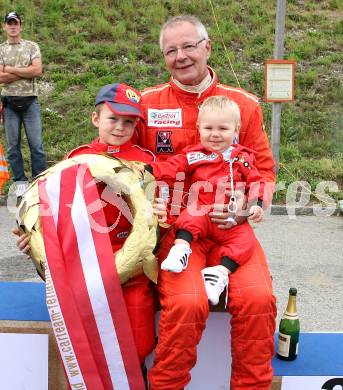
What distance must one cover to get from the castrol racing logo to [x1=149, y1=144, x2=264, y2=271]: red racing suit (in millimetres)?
243

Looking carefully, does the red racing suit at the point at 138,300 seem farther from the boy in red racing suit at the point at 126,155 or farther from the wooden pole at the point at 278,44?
the wooden pole at the point at 278,44

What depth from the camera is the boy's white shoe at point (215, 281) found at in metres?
2.58

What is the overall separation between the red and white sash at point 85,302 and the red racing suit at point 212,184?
1.56ft

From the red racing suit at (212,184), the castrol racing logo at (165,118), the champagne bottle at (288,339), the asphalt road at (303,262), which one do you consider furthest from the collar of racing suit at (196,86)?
the asphalt road at (303,262)

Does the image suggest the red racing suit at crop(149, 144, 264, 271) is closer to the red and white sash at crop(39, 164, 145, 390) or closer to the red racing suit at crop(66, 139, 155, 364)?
the red racing suit at crop(66, 139, 155, 364)

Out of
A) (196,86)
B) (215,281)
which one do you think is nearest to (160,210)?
(215,281)

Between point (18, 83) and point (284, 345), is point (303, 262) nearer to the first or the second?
point (284, 345)

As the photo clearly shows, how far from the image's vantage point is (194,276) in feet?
8.67

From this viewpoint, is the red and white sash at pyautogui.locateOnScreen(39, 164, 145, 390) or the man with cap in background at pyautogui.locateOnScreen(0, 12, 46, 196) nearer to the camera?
the red and white sash at pyautogui.locateOnScreen(39, 164, 145, 390)

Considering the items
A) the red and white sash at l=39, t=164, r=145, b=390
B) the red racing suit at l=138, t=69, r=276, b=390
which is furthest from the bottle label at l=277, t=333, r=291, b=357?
the red and white sash at l=39, t=164, r=145, b=390

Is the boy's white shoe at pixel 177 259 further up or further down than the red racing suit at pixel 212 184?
further down

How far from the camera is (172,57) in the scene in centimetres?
313

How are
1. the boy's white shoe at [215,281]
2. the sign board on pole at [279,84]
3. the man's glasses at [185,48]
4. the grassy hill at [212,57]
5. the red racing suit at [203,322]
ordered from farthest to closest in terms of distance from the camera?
the grassy hill at [212,57] < the sign board on pole at [279,84] < the man's glasses at [185,48] < the boy's white shoe at [215,281] < the red racing suit at [203,322]

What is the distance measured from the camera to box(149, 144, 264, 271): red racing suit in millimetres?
2826
